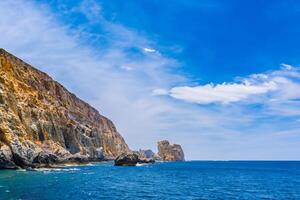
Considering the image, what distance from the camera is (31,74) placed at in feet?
542

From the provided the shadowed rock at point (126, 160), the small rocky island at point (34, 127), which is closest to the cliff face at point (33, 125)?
the small rocky island at point (34, 127)

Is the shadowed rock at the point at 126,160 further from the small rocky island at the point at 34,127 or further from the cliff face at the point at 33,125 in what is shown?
the cliff face at the point at 33,125

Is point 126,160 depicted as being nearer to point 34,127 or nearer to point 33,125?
point 34,127

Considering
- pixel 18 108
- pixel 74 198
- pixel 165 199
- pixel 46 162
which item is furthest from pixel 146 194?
pixel 18 108

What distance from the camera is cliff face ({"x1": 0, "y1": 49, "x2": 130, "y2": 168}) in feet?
338

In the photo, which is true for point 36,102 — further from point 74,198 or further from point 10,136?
point 74,198

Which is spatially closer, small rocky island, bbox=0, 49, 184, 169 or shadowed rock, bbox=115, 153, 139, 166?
small rocky island, bbox=0, 49, 184, 169

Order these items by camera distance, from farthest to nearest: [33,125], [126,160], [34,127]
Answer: [126,160]
[33,125]
[34,127]

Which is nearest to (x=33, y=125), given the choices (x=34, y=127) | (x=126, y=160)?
(x=34, y=127)

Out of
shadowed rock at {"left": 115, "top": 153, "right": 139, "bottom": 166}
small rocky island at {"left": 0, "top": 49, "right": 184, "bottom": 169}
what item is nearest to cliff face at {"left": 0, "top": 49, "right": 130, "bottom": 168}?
small rocky island at {"left": 0, "top": 49, "right": 184, "bottom": 169}

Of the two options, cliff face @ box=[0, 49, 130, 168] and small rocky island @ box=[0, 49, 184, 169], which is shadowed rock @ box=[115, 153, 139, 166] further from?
cliff face @ box=[0, 49, 130, 168]

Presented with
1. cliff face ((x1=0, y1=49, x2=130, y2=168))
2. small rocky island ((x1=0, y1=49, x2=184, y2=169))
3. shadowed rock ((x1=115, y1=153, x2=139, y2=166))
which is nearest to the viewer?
cliff face ((x1=0, y1=49, x2=130, y2=168))

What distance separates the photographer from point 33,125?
130 meters

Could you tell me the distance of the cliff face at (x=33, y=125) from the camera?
4053 inches
